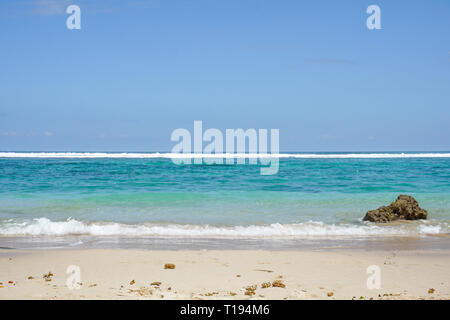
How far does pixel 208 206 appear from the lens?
515 inches

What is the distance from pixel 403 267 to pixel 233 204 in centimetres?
760

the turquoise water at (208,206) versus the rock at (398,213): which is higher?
the rock at (398,213)

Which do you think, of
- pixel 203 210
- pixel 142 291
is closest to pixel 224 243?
pixel 142 291

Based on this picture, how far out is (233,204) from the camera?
43.9 ft

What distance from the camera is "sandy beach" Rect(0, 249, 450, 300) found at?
189 inches

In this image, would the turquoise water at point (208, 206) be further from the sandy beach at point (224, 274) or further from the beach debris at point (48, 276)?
the beach debris at point (48, 276)

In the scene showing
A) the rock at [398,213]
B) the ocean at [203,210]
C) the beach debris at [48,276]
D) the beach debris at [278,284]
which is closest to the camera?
the beach debris at [278,284]

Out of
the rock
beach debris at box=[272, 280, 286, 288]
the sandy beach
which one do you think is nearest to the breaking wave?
the rock

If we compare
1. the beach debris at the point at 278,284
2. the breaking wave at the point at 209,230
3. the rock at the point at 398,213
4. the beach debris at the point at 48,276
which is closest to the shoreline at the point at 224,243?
the breaking wave at the point at 209,230

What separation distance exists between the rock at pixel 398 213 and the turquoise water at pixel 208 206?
13.0 inches

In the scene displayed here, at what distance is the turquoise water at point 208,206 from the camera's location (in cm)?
959

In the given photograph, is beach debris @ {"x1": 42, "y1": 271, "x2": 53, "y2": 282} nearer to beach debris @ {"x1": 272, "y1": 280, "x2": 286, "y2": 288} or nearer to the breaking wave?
beach debris @ {"x1": 272, "y1": 280, "x2": 286, "y2": 288}

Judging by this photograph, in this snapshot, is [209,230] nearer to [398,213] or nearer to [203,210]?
[203,210]
